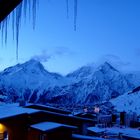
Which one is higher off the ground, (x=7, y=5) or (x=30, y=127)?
(x=7, y=5)

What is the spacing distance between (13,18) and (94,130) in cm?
3552

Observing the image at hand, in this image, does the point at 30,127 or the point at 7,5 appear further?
the point at 30,127

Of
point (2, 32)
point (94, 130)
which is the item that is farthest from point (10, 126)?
point (2, 32)

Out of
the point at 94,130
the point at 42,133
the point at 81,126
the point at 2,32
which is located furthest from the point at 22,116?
the point at 2,32

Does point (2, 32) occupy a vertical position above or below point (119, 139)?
above

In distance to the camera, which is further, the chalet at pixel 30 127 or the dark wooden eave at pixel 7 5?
the chalet at pixel 30 127

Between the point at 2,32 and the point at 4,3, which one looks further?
the point at 2,32

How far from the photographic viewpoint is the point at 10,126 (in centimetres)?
2667

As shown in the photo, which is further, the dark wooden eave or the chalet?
the chalet

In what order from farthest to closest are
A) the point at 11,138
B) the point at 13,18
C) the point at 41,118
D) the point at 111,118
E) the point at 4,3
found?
1. the point at 111,118
2. the point at 41,118
3. the point at 11,138
4. the point at 13,18
5. the point at 4,3

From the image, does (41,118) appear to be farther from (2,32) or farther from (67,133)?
(2,32)

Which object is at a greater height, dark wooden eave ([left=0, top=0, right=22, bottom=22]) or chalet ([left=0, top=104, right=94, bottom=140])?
dark wooden eave ([left=0, top=0, right=22, bottom=22])

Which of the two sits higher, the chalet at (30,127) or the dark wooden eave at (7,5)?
the dark wooden eave at (7,5)

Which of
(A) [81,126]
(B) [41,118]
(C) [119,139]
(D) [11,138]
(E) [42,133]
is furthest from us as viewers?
(A) [81,126]
